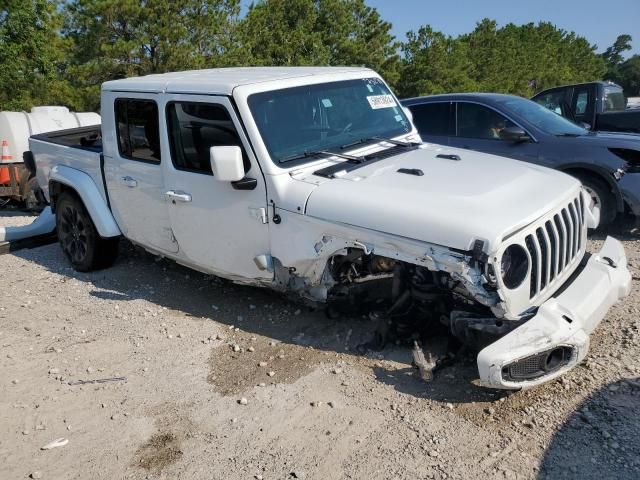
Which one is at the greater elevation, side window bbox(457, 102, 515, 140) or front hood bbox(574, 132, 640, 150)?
side window bbox(457, 102, 515, 140)

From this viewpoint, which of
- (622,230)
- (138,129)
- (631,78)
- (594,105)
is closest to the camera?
(138,129)

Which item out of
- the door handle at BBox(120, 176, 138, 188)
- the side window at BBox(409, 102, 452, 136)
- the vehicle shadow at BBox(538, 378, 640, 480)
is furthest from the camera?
the side window at BBox(409, 102, 452, 136)

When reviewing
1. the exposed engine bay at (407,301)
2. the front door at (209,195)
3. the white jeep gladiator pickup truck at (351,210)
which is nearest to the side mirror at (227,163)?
the white jeep gladiator pickup truck at (351,210)

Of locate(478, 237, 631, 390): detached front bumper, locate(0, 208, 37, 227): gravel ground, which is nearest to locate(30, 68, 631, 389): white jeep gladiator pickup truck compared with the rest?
locate(478, 237, 631, 390): detached front bumper

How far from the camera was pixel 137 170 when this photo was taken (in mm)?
5039

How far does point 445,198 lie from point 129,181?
9.64ft

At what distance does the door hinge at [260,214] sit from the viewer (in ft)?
13.6

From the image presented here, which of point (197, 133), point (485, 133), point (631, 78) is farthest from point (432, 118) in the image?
point (631, 78)

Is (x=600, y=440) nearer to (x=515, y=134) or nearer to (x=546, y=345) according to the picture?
(x=546, y=345)

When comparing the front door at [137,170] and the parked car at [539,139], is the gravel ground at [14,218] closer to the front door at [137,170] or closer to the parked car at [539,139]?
the front door at [137,170]

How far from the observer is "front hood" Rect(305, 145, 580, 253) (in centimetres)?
328

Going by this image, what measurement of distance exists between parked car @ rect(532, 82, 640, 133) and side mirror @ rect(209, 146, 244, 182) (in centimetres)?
761

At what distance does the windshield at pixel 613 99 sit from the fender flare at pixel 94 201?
28.2 ft

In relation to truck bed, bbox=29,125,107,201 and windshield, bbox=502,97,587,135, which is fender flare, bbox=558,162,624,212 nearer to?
windshield, bbox=502,97,587,135
